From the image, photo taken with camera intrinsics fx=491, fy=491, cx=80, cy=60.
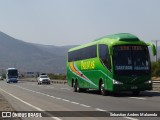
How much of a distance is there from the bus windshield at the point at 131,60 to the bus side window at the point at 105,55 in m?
0.54

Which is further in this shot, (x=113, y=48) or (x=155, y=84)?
(x=155, y=84)

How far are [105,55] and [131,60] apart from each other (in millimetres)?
1681

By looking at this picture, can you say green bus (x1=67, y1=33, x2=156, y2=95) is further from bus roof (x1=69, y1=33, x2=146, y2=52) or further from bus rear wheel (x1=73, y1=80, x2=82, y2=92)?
bus rear wheel (x1=73, y1=80, x2=82, y2=92)

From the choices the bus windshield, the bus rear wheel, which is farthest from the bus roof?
the bus rear wheel

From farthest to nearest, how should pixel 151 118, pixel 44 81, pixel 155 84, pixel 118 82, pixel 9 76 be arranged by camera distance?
A: pixel 9 76 → pixel 44 81 → pixel 155 84 → pixel 118 82 → pixel 151 118

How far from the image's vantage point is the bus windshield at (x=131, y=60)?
93.9 feet

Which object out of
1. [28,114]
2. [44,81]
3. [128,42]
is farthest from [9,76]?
[28,114]

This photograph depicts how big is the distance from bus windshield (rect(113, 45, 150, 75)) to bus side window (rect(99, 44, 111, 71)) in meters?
0.54

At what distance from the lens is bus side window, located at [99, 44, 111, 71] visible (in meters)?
29.0

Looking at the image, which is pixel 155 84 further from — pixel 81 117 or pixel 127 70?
pixel 81 117

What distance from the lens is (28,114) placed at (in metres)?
18.6

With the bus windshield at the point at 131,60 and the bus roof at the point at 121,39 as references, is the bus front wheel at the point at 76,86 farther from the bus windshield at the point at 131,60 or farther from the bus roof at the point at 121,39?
the bus windshield at the point at 131,60

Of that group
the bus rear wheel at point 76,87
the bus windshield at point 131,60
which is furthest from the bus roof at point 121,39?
the bus rear wheel at point 76,87

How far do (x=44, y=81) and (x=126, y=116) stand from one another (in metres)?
59.5
